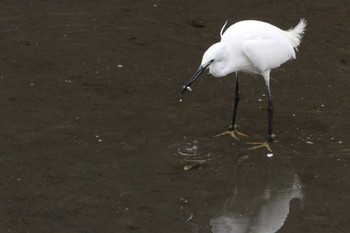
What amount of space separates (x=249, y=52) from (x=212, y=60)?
389 millimetres

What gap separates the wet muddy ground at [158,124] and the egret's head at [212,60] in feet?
2.10

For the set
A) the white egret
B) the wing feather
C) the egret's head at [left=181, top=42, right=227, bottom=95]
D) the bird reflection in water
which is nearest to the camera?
the bird reflection in water

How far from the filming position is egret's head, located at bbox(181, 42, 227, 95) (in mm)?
6727

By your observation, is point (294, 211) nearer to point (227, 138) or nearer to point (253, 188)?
point (253, 188)

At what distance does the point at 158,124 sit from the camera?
7.35 metres

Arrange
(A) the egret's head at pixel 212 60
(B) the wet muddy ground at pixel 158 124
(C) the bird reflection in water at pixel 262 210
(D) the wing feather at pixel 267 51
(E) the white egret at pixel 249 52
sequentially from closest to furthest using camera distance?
(C) the bird reflection in water at pixel 262 210 → (B) the wet muddy ground at pixel 158 124 → (A) the egret's head at pixel 212 60 → (E) the white egret at pixel 249 52 → (D) the wing feather at pixel 267 51

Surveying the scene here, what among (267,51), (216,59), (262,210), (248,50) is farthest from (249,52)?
(262,210)

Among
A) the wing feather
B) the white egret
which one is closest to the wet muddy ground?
the white egret

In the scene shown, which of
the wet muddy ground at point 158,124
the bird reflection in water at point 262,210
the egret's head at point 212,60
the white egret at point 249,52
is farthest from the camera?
the white egret at point 249,52

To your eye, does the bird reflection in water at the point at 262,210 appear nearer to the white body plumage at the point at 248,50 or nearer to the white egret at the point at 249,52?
the white egret at the point at 249,52

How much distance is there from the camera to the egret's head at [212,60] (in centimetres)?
673

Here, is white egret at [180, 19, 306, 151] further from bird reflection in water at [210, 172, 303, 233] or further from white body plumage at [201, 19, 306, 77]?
bird reflection in water at [210, 172, 303, 233]

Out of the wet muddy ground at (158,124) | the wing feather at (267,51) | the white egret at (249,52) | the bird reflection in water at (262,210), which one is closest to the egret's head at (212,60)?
the white egret at (249,52)

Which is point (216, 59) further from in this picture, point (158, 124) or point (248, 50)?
point (158, 124)
